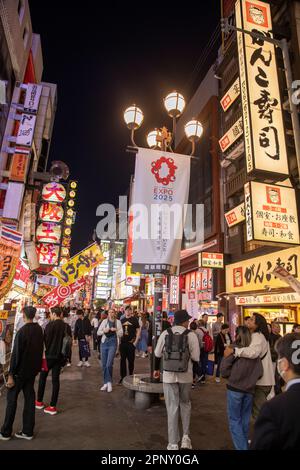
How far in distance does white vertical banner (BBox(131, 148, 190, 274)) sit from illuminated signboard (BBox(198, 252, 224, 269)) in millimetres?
12435

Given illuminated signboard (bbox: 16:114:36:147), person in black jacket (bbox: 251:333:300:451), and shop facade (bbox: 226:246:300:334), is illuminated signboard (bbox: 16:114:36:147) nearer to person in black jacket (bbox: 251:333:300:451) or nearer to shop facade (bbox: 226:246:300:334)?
shop facade (bbox: 226:246:300:334)

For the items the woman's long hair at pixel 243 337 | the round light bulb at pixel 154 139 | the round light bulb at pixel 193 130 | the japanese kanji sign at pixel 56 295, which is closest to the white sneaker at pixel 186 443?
the woman's long hair at pixel 243 337

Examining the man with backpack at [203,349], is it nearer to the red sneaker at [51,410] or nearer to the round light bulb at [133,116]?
the red sneaker at [51,410]

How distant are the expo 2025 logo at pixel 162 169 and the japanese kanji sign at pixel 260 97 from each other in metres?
4.18

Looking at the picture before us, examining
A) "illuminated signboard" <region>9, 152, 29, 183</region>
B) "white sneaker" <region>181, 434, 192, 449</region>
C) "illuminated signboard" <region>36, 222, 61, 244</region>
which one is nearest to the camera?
"white sneaker" <region>181, 434, 192, 449</region>

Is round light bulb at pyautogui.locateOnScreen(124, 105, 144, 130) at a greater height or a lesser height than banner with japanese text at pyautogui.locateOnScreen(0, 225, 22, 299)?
greater

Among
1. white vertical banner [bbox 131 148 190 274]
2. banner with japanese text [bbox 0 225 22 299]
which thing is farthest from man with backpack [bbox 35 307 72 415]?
white vertical banner [bbox 131 148 190 274]

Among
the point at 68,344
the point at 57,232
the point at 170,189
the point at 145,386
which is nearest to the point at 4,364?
the point at 68,344

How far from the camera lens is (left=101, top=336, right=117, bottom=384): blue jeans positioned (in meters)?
8.71

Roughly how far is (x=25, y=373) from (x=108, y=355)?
3765 mm

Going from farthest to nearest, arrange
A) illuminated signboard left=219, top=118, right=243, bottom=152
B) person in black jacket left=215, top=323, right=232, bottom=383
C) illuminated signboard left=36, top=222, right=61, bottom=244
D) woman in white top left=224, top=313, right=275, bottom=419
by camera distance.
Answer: illuminated signboard left=36, top=222, right=61, bottom=244
illuminated signboard left=219, top=118, right=243, bottom=152
person in black jacket left=215, top=323, right=232, bottom=383
woman in white top left=224, top=313, right=275, bottom=419

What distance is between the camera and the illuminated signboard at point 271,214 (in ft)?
36.9

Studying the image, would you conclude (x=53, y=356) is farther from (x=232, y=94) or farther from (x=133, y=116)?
(x=232, y=94)

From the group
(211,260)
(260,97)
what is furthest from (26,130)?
(211,260)
